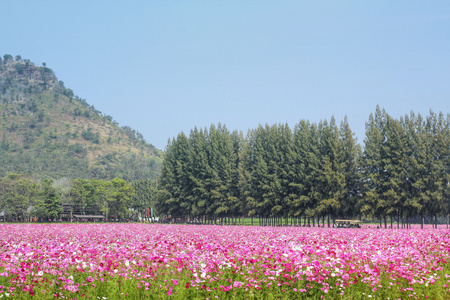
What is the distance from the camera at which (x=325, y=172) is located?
59438 mm

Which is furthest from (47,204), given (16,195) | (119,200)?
(119,200)

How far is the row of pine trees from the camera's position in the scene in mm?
55531

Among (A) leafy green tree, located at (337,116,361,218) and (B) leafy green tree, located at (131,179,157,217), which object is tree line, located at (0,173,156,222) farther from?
(A) leafy green tree, located at (337,116,361,218)

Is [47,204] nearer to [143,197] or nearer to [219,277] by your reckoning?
[143,197]

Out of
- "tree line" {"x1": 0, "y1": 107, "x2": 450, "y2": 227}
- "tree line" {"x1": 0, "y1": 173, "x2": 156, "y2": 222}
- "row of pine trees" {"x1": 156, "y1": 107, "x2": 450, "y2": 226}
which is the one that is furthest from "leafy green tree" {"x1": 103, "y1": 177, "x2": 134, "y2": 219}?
"row of pine trees" {"x1": 156, "y1": 107, "x2": 450, "y2": 226}

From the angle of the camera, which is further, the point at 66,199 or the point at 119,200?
the point at 66,199

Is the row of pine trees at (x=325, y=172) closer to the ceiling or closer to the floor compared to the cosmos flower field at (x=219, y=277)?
closer to the ceiling

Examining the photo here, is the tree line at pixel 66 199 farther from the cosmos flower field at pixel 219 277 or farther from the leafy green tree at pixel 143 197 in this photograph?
the cosmos flower field at pixel 219 277

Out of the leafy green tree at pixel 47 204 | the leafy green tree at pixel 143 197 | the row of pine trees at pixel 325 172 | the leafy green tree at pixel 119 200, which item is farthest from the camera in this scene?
the leafy green tree at pixel 143 197

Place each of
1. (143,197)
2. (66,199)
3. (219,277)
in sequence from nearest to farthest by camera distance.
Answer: (219,277), (66,199), (143,197)

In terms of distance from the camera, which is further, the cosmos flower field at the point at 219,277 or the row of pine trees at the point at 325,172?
the row of pine trees at the point at 325,172

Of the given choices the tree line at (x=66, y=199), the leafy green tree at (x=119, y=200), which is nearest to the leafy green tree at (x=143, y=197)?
the tree line at (x=66, y=199)

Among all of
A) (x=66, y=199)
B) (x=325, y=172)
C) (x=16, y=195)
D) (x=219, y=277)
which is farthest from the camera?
(x=66, y=199)

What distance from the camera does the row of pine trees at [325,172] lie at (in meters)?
55.5
